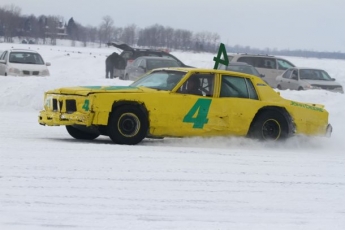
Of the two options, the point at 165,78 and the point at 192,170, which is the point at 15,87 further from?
the point at 192,170

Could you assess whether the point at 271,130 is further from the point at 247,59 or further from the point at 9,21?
the point at 9,21

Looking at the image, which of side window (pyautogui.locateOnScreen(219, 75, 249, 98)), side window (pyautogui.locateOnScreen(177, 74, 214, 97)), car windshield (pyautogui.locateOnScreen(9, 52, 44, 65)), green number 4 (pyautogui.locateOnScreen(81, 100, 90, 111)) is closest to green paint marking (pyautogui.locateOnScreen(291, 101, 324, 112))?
side window (pyautogui.locateOnScreen(219, 75, 249, 98))

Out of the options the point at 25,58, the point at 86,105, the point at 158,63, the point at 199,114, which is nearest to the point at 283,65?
the point at 158,63

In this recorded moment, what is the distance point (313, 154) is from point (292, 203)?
463cm

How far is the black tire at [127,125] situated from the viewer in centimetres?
1203

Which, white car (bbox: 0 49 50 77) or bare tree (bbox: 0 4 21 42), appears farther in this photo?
bare tree (bbox: 0 4 21 42)

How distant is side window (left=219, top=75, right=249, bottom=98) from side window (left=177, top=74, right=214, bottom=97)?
8.8 inches

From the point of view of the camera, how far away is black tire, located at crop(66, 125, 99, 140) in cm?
1309

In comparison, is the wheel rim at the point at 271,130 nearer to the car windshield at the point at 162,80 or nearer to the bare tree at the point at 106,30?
the car windshield at the point at 162,80

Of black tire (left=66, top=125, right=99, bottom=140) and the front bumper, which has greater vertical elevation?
the front bumper

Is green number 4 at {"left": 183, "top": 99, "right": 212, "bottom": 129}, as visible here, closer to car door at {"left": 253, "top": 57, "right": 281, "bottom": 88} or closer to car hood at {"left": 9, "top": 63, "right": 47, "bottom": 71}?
car hood at {"left": 9, "top": 63, "right": 47, "bottom": 71}

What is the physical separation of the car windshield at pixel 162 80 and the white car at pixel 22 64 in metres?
15.0

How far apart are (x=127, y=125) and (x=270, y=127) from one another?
283 cm

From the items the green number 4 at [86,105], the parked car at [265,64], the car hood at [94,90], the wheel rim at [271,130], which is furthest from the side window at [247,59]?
the green number 4 at [86,105]
